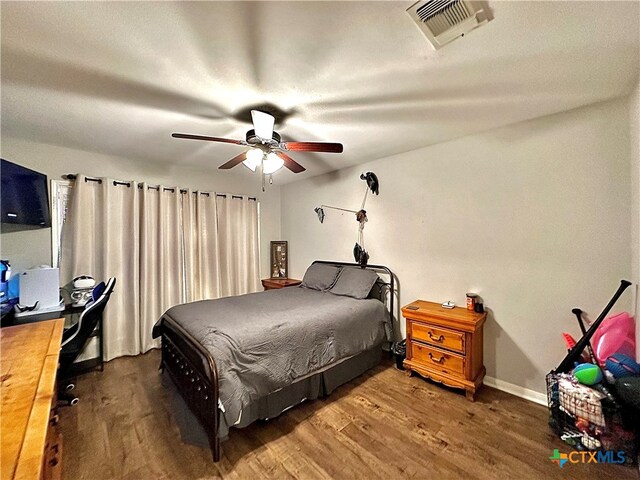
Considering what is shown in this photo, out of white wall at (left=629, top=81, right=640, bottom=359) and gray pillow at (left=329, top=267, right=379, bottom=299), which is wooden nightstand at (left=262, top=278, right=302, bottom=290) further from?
white wall at (left=629, top=81, right=640, bottom=359)

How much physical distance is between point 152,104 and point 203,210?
6.56 ft

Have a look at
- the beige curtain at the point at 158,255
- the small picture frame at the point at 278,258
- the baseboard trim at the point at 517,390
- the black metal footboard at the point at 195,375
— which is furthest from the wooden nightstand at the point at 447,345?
the beige curtain at the point at 158,255

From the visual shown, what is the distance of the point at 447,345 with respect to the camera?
238 centimetres

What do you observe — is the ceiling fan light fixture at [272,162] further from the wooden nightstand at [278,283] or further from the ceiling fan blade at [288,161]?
the wooden nightstand at [278,283]

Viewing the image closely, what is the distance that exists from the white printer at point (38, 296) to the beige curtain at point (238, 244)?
1874 millimetres

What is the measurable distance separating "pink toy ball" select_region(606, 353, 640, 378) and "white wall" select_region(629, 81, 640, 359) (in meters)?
0.08

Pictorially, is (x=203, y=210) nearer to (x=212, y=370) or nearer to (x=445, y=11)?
(x=212, y=370)

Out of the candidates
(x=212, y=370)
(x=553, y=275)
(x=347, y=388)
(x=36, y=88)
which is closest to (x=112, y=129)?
(x=36, y=88)

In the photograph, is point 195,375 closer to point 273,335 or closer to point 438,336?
point 273,335

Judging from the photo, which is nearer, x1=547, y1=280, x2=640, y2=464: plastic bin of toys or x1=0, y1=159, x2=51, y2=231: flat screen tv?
x1=547, y1=280, x2=640, y2=464: plastic bin of toys

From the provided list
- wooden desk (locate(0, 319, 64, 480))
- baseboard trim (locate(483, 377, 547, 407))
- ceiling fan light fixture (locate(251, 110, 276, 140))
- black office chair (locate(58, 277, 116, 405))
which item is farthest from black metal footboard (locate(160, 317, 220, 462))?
baseboard trim (locate(483, 377, 547, 407))

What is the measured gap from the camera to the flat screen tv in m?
2.03

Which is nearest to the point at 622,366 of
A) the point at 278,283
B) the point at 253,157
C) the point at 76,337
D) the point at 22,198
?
the point at 253,157

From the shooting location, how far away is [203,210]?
12.5 feet
